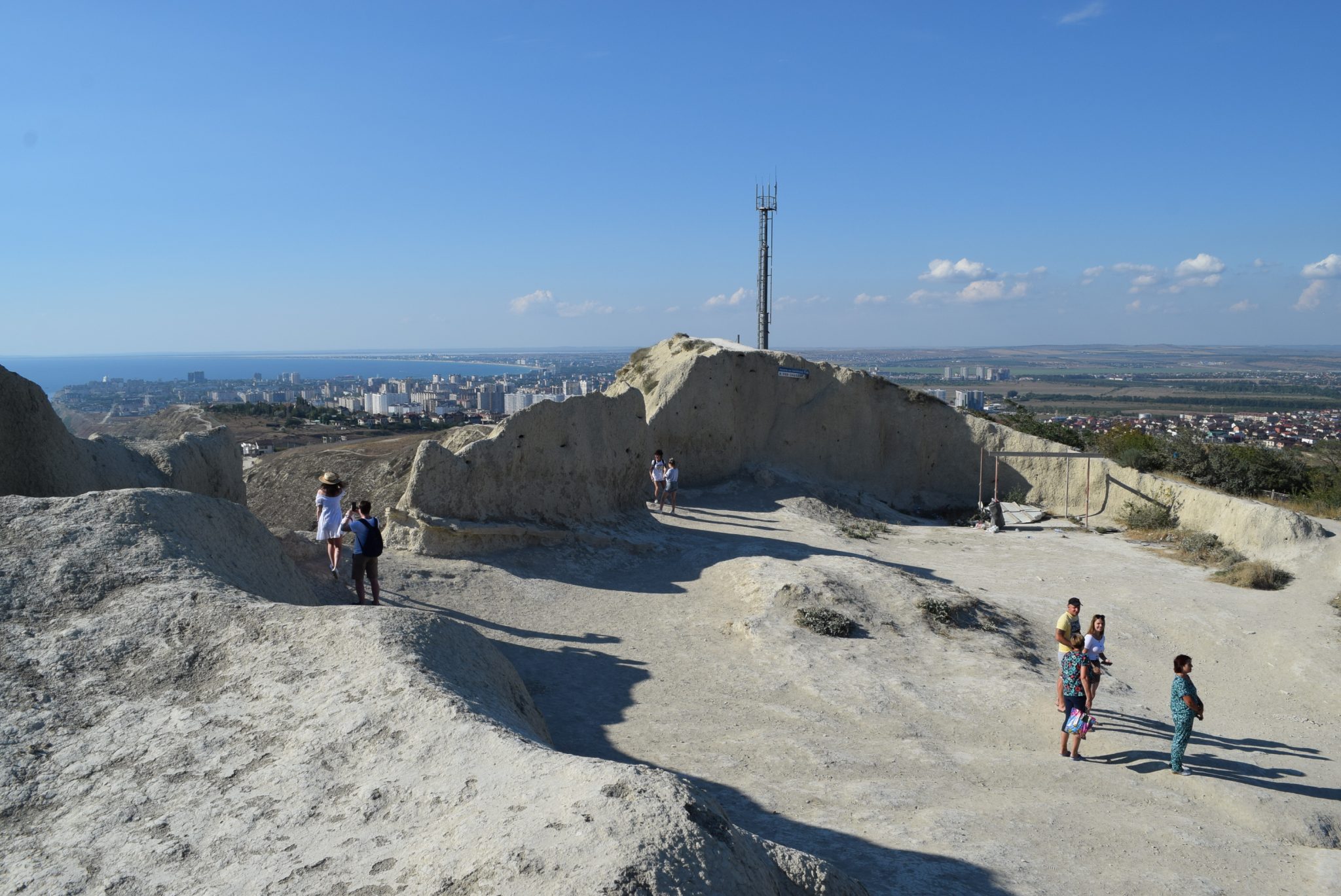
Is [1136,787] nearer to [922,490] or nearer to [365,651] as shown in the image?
[365,651]

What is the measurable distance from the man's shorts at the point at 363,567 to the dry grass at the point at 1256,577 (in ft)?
49.2

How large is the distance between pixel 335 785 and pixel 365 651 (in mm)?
1409

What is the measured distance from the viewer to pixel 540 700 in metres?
8.96

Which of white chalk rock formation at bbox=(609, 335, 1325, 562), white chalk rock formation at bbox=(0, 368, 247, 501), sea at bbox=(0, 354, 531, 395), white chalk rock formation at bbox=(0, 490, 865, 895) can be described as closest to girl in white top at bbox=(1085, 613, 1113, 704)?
white chalk rock formation at bbox=(0, 490, 865, 895)

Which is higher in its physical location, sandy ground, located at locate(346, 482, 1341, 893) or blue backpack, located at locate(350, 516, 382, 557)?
blue backpack, located at locate(350, 516, 382, 557)

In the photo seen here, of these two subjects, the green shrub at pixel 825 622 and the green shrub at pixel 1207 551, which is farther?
the green shrub at pixel 1207 551

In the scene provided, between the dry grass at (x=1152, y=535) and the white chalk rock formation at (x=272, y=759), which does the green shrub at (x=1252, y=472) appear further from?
the white chalk rock formation at (x=272, y=759)

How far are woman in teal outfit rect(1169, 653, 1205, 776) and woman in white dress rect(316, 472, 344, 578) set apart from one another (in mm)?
9621

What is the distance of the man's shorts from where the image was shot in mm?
10562

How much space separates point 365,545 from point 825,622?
6076mm

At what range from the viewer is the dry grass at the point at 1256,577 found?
15781 millimetres

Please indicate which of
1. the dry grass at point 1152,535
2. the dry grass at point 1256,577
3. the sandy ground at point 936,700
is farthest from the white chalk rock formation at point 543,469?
the dry grass at point 1152,535

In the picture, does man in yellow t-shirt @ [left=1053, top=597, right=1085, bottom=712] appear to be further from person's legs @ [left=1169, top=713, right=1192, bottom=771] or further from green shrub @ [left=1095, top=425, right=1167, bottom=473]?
green shrub @ [left=1095, top=425, right=1167, bottom=473]

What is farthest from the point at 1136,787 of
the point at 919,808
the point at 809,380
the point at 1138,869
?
the point at 809,380
